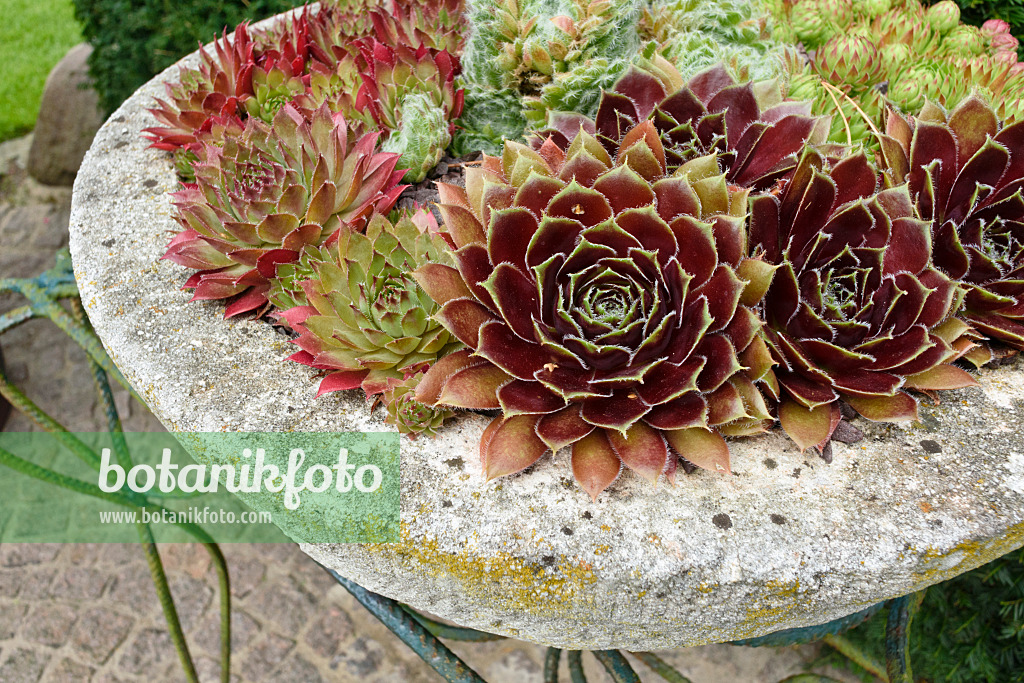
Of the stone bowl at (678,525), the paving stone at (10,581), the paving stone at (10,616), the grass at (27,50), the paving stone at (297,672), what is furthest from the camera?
the grass at (27,50)

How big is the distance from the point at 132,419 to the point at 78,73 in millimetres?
2256

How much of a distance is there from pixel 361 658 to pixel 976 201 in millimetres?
2065

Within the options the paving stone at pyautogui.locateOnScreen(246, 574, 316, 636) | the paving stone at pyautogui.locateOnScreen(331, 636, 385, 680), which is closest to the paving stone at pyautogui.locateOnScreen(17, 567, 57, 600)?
the paving stone at pyautogui.locateOnScreen(246, 574, 316, 636)

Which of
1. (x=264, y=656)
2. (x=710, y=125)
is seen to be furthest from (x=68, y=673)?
(x=710, y=125)

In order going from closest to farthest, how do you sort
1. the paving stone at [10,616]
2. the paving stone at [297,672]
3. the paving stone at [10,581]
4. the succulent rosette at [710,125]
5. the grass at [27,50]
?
the succulent rosette at [710,125] < the paving stone at [297,672] < the paving stone at [10,616] < the paving stone at [10,581] < the grass at [27,50]

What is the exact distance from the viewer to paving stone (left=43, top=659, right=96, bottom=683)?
7.29 ft

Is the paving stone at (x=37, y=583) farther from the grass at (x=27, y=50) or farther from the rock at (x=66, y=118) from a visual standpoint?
the grass at (x=27, y=50)

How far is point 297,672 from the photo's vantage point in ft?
7.30

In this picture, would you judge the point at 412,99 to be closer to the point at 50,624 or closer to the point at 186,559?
the point at 186,559

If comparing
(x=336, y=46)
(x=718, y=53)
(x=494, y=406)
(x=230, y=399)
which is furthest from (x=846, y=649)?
(x=336, y=46)

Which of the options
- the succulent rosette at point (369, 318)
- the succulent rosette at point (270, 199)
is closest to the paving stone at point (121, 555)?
the succulent rosette at point (270, 199)

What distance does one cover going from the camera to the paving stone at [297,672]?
2213 mm

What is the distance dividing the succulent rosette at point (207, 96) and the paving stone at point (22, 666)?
173 centimetres

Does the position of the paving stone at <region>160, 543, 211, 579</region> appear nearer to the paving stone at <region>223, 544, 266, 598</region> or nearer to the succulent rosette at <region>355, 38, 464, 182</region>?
the paving stone at <region>223, 544, 266, 598</region>
